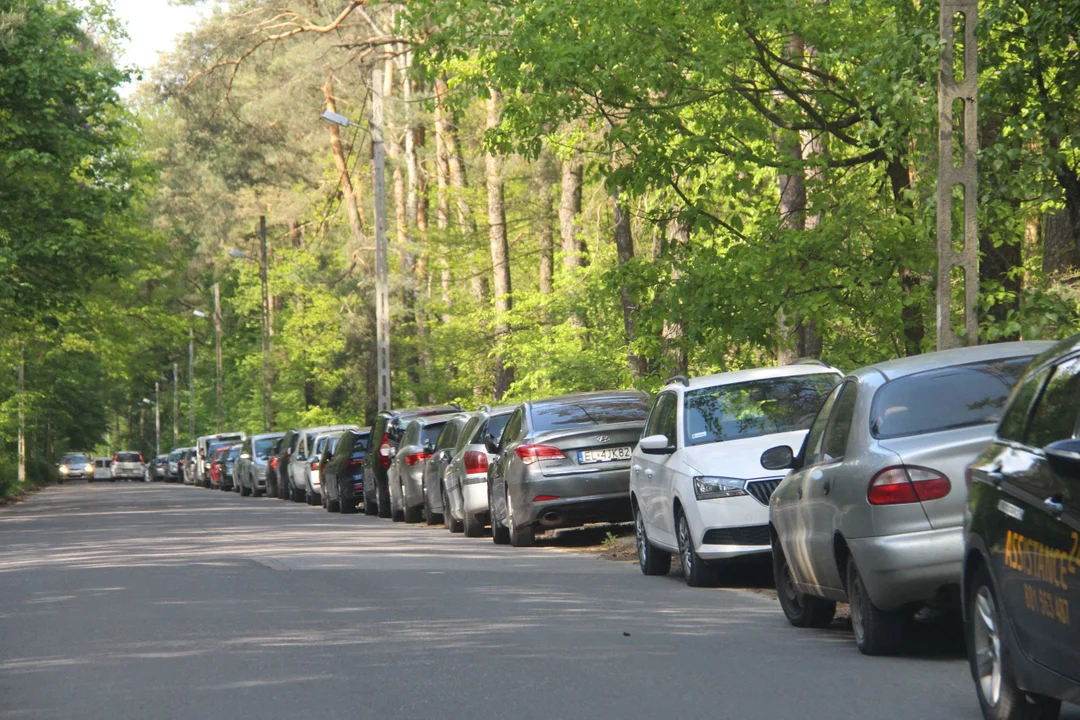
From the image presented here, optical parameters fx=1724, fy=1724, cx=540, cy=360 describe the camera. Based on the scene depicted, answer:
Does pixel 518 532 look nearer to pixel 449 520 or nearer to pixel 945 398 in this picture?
pixel 449 520

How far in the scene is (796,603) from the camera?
434 inches

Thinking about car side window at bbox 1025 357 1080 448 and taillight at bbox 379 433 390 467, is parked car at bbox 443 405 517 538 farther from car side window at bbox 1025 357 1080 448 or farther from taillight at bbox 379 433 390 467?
car side window at bbox 1025 357 1080 448

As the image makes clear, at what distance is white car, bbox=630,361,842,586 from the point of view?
12.9 metres

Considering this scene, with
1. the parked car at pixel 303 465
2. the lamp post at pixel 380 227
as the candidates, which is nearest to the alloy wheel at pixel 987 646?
the parked car at pixel 303 465

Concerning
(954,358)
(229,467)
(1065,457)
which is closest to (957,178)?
(954,358)

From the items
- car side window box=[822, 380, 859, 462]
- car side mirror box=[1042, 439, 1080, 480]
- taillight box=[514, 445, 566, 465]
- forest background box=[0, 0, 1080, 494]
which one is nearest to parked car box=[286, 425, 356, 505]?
forest background box=[0, 0, 1080, 494]

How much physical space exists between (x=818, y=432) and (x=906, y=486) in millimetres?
1708

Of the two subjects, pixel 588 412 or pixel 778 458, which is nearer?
pixel 778 458

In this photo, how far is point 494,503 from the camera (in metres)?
20.3

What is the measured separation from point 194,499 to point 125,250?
33.0 feet

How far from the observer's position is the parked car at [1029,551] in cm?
587

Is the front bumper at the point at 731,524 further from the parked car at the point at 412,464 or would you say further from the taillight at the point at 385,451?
the taillight at the point at 385,451

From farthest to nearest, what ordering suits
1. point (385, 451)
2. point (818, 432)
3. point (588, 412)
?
point (385, 451)
point (588, 412)
point (818, 432)

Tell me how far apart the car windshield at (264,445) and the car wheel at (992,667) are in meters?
41.6
